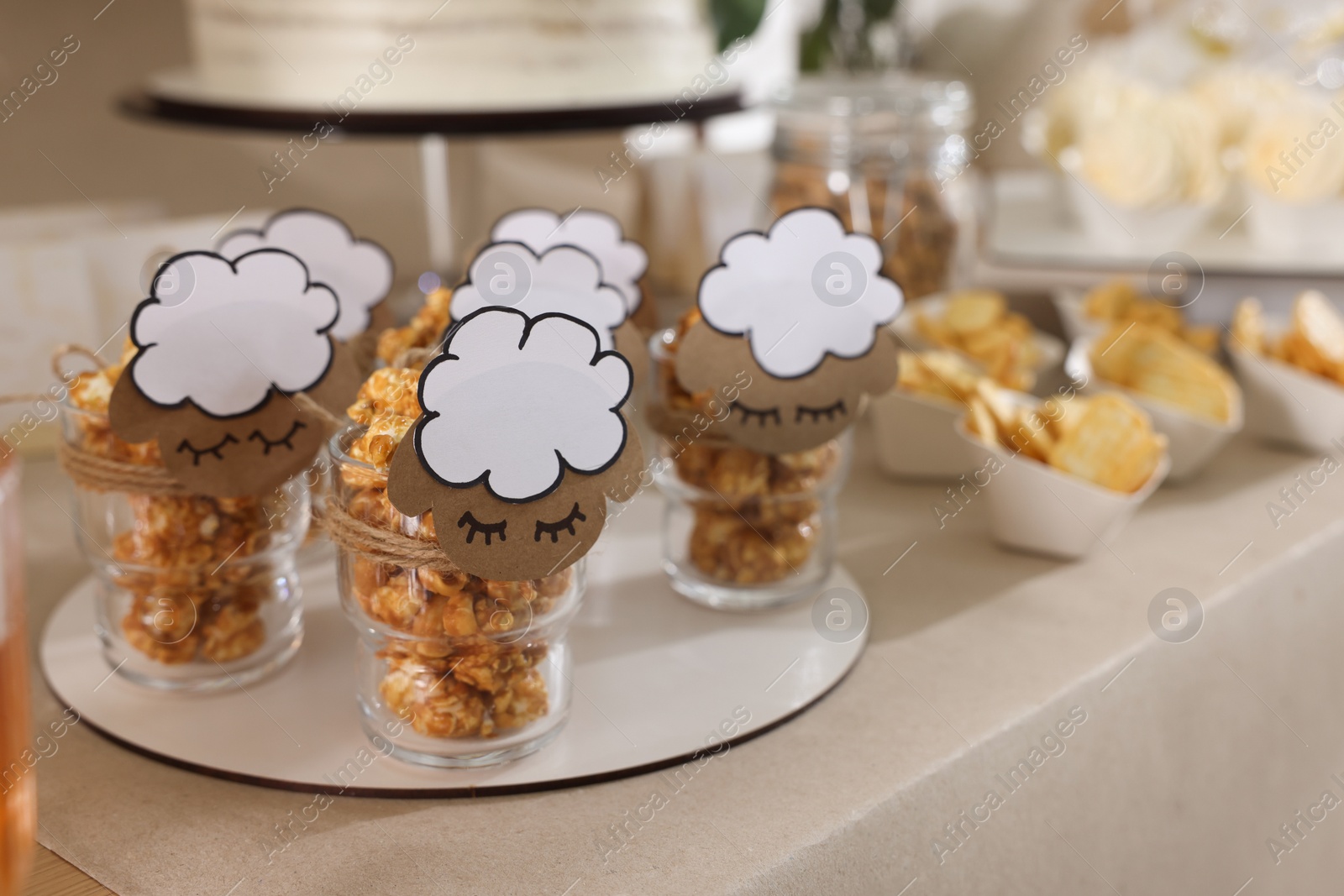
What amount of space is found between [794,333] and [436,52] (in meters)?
0.61

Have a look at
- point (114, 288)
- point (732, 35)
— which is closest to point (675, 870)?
point (114, 288)

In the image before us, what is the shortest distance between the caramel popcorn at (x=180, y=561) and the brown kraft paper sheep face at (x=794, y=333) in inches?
12.1

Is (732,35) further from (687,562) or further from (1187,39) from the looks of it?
(1187,39)

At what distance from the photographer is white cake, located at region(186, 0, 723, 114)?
3.85 ft

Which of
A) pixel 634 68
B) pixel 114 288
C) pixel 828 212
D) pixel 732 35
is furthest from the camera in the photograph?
pixel 732 35

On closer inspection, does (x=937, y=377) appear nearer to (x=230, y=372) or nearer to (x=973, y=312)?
(x=973, y=312)

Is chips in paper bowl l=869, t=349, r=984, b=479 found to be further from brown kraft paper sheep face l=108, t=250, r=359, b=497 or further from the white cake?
brown kraft paper sheep face l=108, t=250, r=359, b=497

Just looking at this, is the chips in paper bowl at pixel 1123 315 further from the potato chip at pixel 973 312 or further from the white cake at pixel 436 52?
the white cake at pixel 436 52

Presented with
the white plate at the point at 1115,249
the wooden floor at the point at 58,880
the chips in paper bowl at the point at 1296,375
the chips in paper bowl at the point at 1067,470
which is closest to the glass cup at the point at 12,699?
the wooden floor at the point at 58,880

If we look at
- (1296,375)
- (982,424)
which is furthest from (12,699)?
(1296,375)

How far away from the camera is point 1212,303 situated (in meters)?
1.53

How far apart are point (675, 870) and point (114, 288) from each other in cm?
88

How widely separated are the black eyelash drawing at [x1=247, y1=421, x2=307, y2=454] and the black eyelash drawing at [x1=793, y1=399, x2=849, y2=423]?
0.33m

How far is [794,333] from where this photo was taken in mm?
805
